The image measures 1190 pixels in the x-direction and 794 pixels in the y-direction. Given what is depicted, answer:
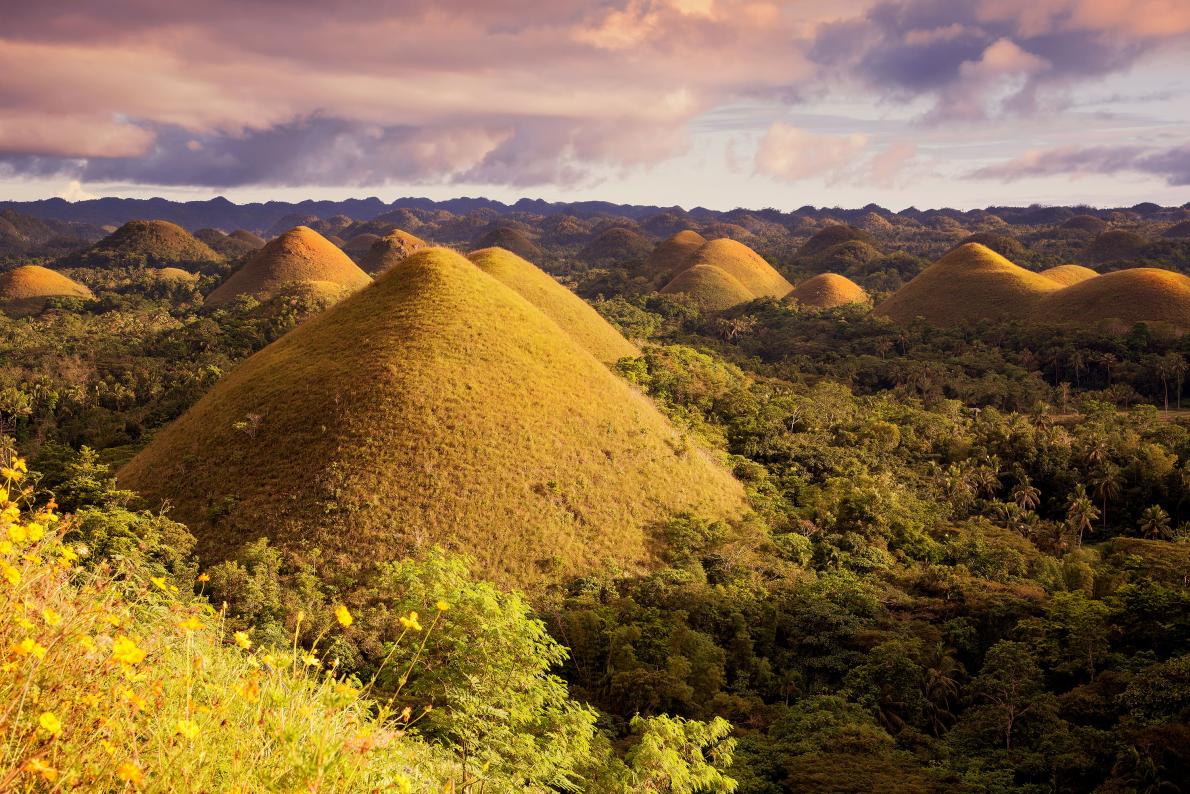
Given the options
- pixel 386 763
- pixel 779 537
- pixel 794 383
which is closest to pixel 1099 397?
pixel 794 383

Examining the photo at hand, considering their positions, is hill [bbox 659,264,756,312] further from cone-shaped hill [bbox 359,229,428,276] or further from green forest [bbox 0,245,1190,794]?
green forest [bbox 0,245,1190,794]

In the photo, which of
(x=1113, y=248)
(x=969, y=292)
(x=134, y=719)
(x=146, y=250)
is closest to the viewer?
(x=134, y=719)

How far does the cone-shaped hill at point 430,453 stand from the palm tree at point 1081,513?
845 inches

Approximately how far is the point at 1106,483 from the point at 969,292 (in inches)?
3071

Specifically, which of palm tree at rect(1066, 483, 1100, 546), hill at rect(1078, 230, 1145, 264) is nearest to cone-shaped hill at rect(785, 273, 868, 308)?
hill at rect(1078, 230, 1145, 264)

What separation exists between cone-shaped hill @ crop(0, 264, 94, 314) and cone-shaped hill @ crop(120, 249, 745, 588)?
115910 millimetres

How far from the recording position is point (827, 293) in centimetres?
13962

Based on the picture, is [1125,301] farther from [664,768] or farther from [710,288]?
[664,768]

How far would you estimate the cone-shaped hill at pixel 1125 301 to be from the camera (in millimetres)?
91562

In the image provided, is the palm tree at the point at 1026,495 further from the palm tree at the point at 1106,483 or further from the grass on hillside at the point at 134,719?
the grass on hillside at the point at 134,719

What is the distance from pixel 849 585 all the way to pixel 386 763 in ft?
96.8

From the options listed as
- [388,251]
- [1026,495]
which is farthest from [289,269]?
[1026,495]

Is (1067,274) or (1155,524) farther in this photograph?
(1067,274)

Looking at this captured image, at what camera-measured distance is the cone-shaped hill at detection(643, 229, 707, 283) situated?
167m
